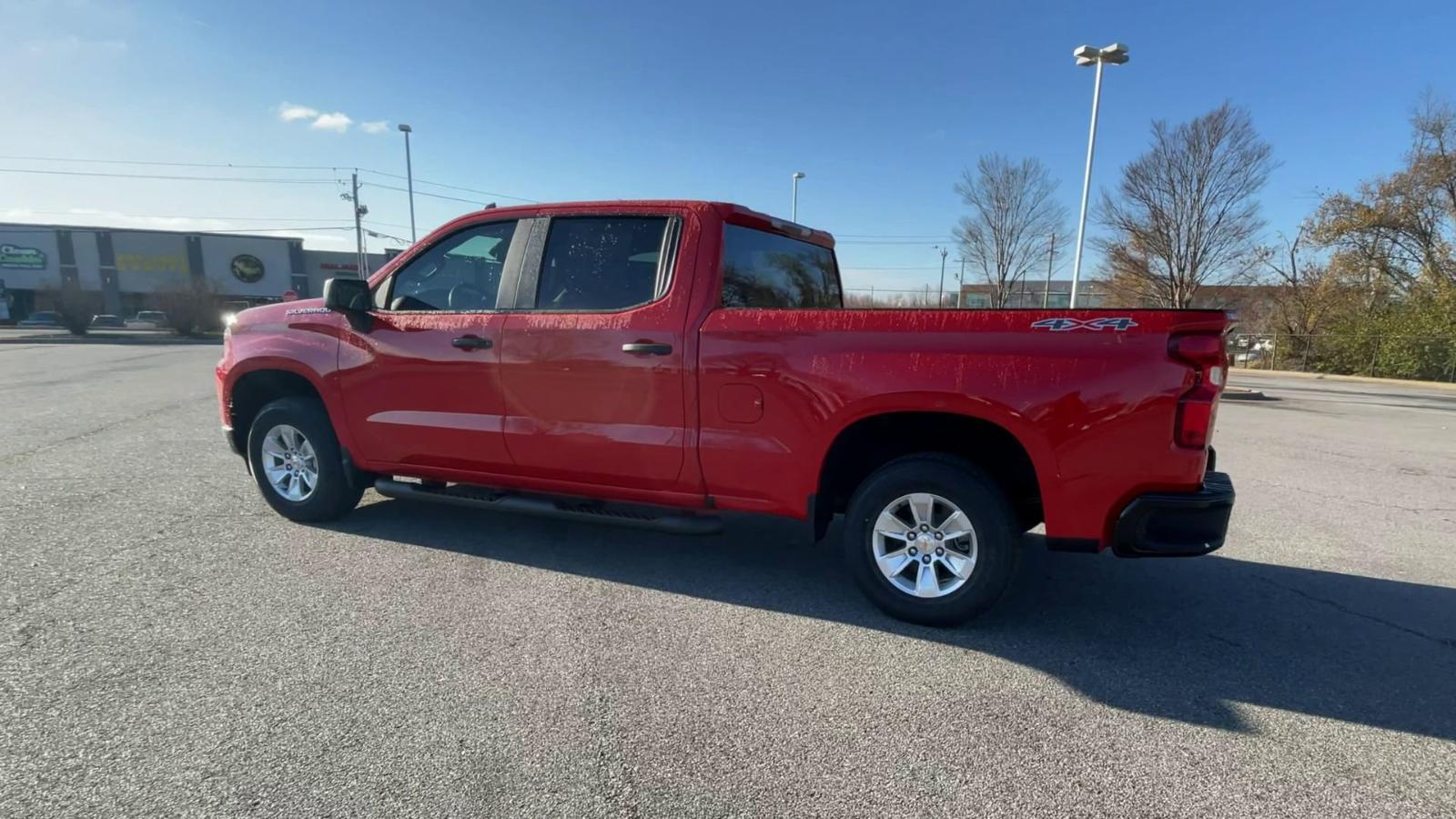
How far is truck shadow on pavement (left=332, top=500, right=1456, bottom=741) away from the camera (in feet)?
9.34

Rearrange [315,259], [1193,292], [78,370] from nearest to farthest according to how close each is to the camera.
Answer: [78,370]
[1193,292]
[315,259]

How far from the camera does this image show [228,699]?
2.63 m

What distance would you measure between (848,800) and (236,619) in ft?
9.57

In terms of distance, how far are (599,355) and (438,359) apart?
43.1 inches

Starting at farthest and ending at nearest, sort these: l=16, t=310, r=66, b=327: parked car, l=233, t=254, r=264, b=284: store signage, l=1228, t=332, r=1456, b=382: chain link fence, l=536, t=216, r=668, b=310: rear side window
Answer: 1. l=233, t=254, r=264, b=284: store signage
2. l=16, t=310, r=66, b=327: parked car
3. l=1228, t=332, r=1456, b=382: chain link fence
4. l=536, t=216, r=668, b=310: rear side window

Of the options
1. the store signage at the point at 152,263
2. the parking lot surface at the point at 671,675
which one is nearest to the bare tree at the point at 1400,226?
the parking lot surface at the point at 671,675

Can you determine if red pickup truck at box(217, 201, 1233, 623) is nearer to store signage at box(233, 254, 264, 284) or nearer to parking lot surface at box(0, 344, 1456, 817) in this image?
parking lot surface at box(0, 344, 1456, 817)

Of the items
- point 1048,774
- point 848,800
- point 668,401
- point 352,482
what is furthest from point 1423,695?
point 352,482

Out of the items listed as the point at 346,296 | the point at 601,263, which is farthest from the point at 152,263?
the point at 601,263

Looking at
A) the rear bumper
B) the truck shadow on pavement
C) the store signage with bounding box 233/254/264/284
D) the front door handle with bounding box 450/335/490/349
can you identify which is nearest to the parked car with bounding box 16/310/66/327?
the store signage with bounding box 233/254/264/284

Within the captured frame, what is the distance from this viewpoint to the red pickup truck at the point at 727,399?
9.71ft

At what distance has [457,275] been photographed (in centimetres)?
428

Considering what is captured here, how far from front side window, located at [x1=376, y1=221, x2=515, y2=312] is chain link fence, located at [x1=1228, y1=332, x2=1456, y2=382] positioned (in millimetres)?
23026

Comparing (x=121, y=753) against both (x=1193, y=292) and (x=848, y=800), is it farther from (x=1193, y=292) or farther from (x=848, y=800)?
(x=1193, y=292)
